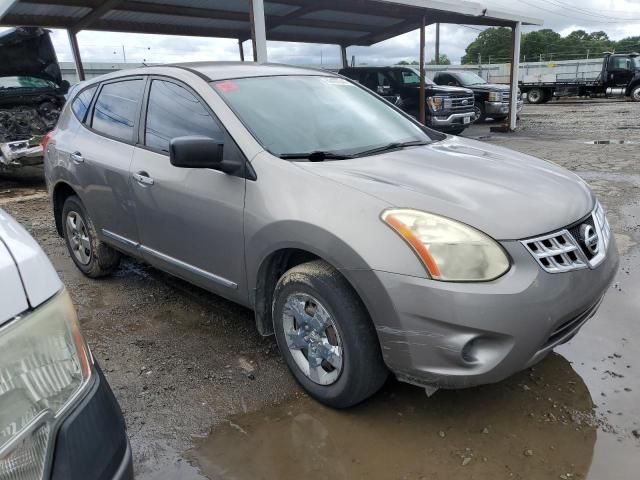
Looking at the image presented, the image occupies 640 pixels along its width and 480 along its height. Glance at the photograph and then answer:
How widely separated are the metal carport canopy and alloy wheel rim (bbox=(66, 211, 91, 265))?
17.8ft

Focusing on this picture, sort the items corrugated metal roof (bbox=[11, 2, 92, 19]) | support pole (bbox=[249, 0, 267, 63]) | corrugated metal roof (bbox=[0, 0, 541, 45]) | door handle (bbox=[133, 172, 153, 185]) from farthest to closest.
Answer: corrugated metal roof (bbox=[0, 0, 541, 45]), corrugated metal roof (bbox=[11, 2, 92, 19]), support pole (bbox=[249, 0, 267, 63]), door handle (bbox=[133, 172, 153, 185])

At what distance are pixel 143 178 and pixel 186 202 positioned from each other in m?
0.48

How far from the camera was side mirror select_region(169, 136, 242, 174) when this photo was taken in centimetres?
269

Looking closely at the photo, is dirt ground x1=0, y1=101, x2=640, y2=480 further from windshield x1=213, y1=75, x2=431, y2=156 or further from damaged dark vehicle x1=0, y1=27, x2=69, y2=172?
damaged dark vehicle x1=0, y1=27, x2=69, y2=172

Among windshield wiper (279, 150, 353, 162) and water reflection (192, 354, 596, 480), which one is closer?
water reflection (192, 354, 596, 480)

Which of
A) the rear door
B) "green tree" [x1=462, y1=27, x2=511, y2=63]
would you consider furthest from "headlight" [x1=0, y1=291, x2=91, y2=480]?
"green tree" [x1=462, y1=27, x2=511, y2=63]

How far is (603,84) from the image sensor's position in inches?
1113

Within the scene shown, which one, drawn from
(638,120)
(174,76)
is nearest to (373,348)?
(174,76)

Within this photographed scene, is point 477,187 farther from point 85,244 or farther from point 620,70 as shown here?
point 620,70

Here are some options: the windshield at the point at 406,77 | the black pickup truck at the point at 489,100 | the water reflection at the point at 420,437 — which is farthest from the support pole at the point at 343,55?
the water reflection at the point at 420,437

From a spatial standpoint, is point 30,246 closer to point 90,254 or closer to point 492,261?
point 492,261

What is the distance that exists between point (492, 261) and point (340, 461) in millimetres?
1097

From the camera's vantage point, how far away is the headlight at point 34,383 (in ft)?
3.78

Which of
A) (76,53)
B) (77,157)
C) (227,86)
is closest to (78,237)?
(77,157)
